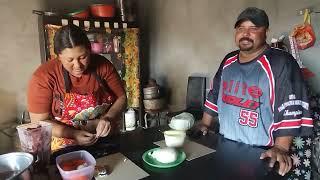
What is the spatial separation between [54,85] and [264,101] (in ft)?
4.11

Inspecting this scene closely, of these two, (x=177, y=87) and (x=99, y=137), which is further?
(x=177, y=87)

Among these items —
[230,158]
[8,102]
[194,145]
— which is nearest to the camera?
[230,158]

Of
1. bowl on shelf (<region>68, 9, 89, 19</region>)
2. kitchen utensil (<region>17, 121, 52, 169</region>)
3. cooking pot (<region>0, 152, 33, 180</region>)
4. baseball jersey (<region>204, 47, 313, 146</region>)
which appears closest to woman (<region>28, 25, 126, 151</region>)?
kitchen utensil (<region>17, 121, 52, 169</region>)

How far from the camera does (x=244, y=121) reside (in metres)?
1.65

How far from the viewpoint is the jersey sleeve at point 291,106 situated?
1.49m

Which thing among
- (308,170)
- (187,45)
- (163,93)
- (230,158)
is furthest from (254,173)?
(163,93)

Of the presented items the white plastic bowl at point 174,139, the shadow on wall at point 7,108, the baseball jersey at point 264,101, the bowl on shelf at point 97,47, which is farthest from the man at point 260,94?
the shadow on wall at point 7,108

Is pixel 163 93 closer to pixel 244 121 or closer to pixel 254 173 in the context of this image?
pixel 244 121

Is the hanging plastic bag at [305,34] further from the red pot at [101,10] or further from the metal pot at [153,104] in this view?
the red pot at [101,10]

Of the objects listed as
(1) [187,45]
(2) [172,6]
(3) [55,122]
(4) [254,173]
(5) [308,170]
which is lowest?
(5) [308,170]

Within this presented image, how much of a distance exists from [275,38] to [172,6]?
1.76 metres

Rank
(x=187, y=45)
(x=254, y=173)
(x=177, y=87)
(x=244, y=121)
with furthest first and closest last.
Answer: (x=177, y=87)
(x=187, y=45)
(x=244, y=121)
(x=254, y=173)

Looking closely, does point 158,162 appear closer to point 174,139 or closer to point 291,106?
point 174,139

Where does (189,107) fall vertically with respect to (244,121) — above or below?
below
